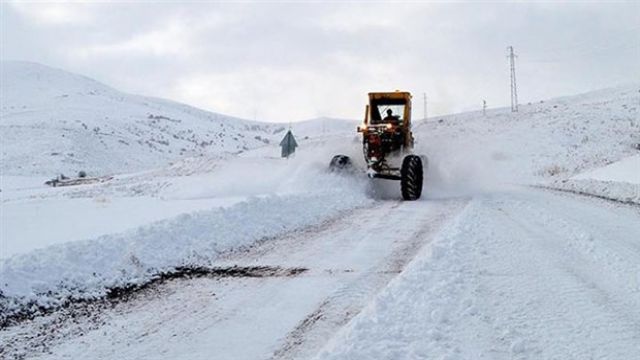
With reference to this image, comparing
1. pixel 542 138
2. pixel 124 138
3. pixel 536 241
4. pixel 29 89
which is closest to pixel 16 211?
pixel 536 241

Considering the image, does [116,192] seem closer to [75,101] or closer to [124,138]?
[124,138]

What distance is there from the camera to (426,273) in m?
6.78

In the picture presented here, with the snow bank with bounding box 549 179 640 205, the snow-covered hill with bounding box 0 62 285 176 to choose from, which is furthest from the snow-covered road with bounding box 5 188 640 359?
the snow-covered hill with bounding box 0 62 285 176

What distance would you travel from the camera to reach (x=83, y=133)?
193ft

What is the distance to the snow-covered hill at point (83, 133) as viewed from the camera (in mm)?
50375

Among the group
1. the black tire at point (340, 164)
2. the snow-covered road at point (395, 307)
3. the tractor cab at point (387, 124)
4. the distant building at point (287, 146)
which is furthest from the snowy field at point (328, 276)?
the distant building at point (287, 146)

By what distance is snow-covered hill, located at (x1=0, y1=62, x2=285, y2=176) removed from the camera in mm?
50375

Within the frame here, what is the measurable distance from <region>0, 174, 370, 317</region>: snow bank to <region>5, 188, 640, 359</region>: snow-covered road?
0.55 meters

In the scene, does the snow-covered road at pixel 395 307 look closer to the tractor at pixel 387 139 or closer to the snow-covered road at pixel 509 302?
the snow-covered road at pixel 509 302

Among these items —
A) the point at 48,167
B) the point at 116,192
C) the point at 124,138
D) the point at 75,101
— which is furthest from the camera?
the point at 75,101

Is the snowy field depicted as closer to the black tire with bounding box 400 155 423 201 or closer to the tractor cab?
the black tire with bounding box 400 155 423 201

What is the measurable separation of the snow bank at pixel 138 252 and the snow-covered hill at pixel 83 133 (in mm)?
38626

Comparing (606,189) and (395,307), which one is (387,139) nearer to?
(606,189)

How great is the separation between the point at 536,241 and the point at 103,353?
6.58 meters
